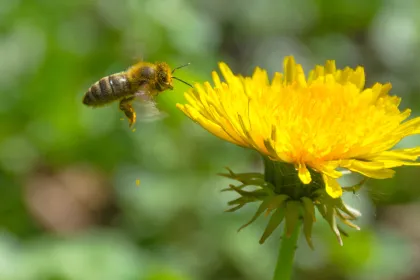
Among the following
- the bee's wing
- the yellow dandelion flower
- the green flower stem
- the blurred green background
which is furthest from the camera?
the blurred green background

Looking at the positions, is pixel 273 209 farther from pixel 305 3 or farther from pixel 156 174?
pixel 305 3

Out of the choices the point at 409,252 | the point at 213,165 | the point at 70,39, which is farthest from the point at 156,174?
the point at 409,252

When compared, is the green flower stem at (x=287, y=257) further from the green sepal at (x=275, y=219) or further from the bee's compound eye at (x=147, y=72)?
the bee's compound eye at (x=147, y=72)

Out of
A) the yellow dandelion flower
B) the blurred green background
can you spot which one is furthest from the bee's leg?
the blurred green background

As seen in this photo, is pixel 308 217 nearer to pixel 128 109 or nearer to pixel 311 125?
pixel 311 125

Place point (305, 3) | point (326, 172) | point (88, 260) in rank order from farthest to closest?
1. point (305, 3)
2. point (88, 260)
3. point (326, 172)

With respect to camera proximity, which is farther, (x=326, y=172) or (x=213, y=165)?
(x=213, y=165)

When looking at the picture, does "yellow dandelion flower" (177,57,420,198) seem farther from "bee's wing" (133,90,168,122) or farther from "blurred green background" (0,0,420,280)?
"blurred green background" (0,0,420,280)

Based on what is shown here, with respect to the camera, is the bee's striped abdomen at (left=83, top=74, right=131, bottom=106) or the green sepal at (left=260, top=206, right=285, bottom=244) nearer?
the green sepal at (left=260, top=206, right=285, bottom=244)

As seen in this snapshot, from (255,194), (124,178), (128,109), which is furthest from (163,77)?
(124,178)
